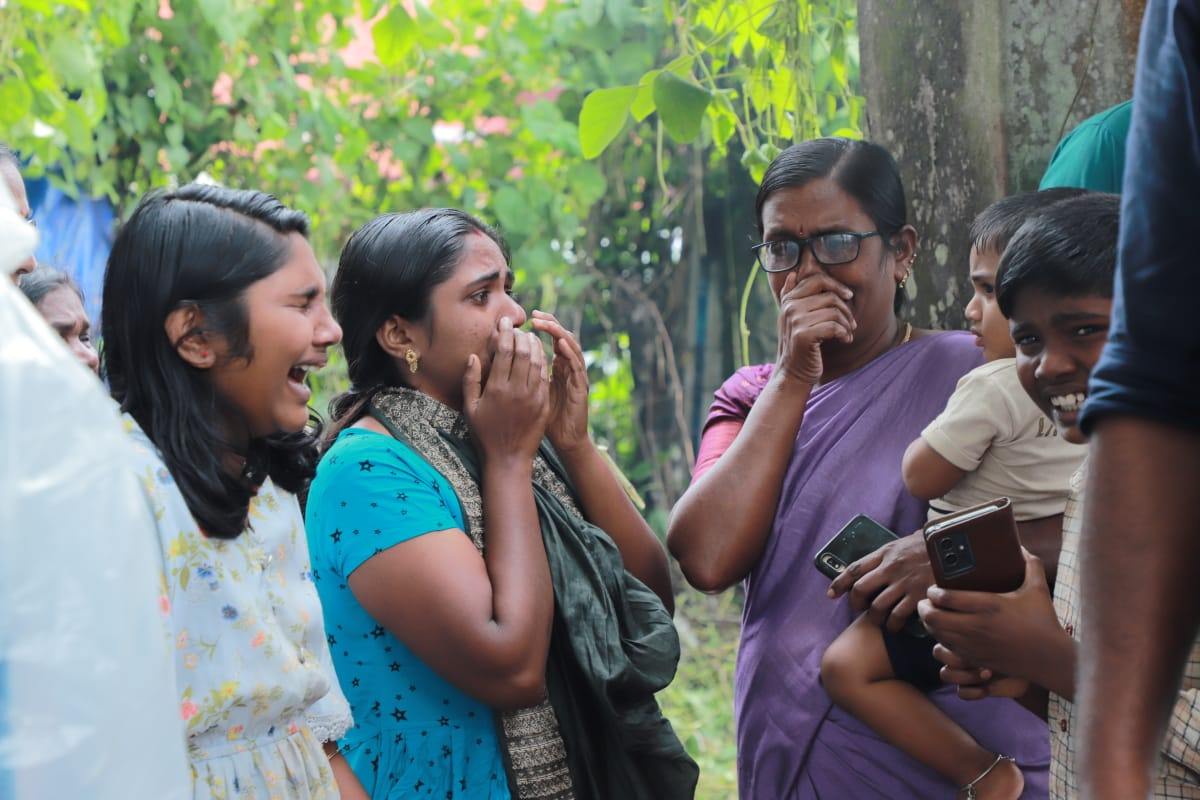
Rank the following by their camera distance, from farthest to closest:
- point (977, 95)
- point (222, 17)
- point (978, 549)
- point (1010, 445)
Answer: point (222, 17), point (977, 95), point (1010, 445), point (978, 549)

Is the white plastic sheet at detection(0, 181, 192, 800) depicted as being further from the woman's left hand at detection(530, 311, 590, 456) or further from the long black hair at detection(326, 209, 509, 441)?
the woman's left hand at detection(530, 311, 590, 456)

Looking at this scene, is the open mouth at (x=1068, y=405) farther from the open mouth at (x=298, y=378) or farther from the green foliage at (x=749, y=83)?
the green foliage at (x=749, y=83)

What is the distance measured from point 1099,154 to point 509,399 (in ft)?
4.05

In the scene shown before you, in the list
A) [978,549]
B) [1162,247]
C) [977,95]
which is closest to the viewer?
[1162,247]

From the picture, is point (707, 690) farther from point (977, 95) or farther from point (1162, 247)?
point (1162, 247)

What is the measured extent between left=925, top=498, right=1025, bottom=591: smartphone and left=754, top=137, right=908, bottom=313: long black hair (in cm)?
101

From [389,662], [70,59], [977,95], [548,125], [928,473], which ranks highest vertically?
[70,59]

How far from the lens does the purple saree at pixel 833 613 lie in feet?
7.32

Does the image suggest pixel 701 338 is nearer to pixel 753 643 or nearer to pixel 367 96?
pixel 367 96

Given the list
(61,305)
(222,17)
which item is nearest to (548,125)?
(222,17)

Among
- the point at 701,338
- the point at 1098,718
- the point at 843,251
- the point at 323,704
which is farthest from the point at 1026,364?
the point at 701,338

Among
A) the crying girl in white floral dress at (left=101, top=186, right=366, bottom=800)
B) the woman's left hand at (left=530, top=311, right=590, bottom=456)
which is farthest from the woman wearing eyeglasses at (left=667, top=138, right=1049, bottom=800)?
the crying girl in white floral dress at (left=101, top=186, right=366, bottom=800)

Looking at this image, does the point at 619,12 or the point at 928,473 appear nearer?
the point at 928,473

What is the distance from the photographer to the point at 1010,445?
2.21m
